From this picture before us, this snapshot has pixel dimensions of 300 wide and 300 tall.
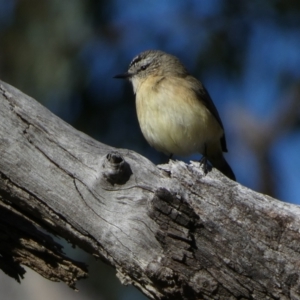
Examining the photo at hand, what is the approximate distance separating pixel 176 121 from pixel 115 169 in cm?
213

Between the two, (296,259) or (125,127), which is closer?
(296,259)

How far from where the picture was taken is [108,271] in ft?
33.3

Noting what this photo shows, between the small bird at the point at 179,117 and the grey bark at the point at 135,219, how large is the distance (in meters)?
1.71

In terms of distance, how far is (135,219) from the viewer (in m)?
4.60

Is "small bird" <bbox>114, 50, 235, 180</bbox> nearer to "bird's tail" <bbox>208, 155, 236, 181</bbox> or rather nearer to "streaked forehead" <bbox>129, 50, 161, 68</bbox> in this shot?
"bird's tail" <bbox>208, 155, 236, 181</bbox>

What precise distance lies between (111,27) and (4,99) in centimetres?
652

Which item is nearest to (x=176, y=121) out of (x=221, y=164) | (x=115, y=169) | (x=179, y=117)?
(x=179, y=117)

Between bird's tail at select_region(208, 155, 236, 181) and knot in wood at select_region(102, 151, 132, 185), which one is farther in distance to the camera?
bird's tail at select_region(208, 155, 236, 181)

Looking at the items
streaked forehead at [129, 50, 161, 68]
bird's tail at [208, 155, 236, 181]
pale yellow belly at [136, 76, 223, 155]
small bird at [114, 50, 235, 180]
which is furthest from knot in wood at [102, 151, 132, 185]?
streaked forehead at [129, 50, 161, 68]

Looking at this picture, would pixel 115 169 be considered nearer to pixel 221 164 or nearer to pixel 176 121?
pixel 176 121

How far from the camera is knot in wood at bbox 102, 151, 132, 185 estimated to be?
14.9 ft

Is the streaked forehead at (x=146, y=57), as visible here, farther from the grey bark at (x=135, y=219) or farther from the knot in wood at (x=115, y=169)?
the knot in wood at (x=115, y=169)

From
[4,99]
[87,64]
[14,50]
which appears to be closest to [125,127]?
[87,64]

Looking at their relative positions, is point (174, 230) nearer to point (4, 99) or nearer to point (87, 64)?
point (4, 99)
